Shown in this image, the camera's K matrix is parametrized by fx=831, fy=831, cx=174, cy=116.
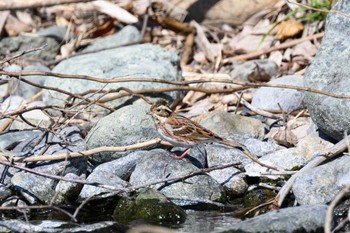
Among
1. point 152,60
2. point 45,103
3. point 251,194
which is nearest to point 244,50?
point 152,60

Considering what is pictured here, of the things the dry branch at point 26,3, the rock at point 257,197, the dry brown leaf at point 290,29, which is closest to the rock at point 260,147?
the rock at point 257,197

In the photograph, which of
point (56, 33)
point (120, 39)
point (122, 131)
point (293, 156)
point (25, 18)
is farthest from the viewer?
point (25, 18)

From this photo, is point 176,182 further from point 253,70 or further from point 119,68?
point 253,70

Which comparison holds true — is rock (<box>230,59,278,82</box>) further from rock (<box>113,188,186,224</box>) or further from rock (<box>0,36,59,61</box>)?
rock (<box>113,188,186,224</box>)

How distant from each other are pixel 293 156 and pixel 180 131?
117 centimetres

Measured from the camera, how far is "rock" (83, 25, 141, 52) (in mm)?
12219

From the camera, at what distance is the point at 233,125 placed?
9.34 m

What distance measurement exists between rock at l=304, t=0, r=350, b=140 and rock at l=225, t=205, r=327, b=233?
170cm

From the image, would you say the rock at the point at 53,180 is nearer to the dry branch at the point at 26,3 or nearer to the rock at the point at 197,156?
the rock at the point at 197,156

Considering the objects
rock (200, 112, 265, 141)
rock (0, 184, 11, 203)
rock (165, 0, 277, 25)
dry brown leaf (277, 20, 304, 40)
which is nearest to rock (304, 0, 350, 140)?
rock (200, 112, 265, 141)

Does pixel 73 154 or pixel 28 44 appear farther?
pixel 28 44

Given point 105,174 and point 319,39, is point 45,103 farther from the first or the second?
point 319,39

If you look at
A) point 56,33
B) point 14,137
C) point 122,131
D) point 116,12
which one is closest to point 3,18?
point 56,33

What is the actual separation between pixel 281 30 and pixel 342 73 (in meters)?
3.51
